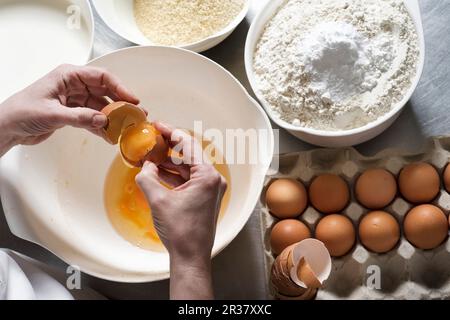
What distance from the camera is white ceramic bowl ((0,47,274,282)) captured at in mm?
1142

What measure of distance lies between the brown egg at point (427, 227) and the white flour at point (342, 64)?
0.76ft

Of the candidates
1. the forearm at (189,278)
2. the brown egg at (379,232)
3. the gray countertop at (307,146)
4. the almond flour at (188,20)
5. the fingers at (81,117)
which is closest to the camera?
the forearm at (189,278)

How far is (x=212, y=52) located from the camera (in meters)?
1.42

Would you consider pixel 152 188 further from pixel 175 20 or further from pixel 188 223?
pixel 175 20

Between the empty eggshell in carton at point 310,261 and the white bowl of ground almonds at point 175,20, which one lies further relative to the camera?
the white bowl of ground almonds at point 175,20

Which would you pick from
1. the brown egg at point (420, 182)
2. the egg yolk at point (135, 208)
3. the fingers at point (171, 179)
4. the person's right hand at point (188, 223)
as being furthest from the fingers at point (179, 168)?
the brown egg at point (420, 182)

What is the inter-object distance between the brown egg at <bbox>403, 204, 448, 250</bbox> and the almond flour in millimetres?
668

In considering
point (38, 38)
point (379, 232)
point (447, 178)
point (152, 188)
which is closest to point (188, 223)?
point (152, 188)

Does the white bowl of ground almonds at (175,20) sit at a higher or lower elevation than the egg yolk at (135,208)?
higher

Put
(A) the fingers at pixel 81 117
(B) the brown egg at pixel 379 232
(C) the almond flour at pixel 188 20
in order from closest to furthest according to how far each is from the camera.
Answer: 1. (A) the fingers at pixel 81 117
2. (B) the brown egg at pixel 379 232
3. (C) the almond flour at pixel 188 20

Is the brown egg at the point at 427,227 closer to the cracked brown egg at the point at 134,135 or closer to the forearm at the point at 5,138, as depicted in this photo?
the cracked brown egg at the point at 134,135

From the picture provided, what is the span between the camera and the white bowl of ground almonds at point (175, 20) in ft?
4.46

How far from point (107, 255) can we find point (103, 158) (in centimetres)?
28

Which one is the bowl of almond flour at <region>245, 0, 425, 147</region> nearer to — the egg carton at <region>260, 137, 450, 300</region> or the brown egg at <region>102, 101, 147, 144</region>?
the egg carton at <region>260, 137, 450, 300</region>
